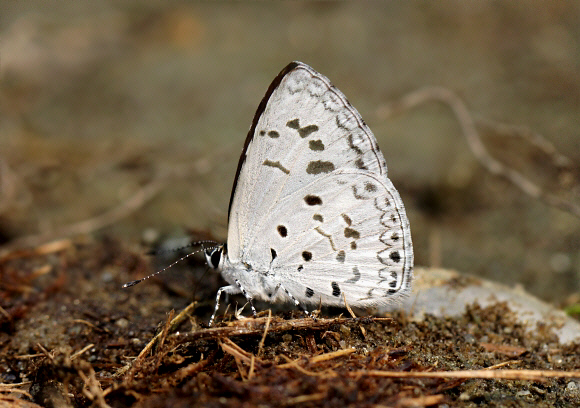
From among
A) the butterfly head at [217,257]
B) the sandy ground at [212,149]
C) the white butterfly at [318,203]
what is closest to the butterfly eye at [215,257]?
the butterfly head at [217,257]

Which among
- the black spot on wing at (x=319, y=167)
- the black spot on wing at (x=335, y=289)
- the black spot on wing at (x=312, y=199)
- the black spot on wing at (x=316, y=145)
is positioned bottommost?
the black spot on wing at (x=335, y=289)

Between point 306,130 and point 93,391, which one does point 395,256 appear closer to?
point 306,130

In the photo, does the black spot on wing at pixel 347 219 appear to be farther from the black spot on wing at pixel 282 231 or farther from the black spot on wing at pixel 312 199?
the black spot on wing at pixel 282 231

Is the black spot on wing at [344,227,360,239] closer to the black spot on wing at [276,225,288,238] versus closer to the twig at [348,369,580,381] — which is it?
the black spot on wing at [276,225,288,238]

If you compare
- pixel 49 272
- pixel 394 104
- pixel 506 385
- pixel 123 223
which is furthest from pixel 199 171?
pixel 506 385

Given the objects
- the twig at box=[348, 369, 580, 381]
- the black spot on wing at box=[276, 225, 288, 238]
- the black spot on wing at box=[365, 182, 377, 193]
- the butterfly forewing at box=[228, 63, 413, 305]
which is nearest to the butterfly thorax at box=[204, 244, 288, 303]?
the butterfly forewing at box=[228, 63, 413, 305]

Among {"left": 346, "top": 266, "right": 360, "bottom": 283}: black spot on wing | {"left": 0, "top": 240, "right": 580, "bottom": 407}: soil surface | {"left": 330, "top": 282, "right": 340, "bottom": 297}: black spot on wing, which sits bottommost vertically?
{"left": 0, "top": 240, "right": 580, "bottom": 407}: soil surface
